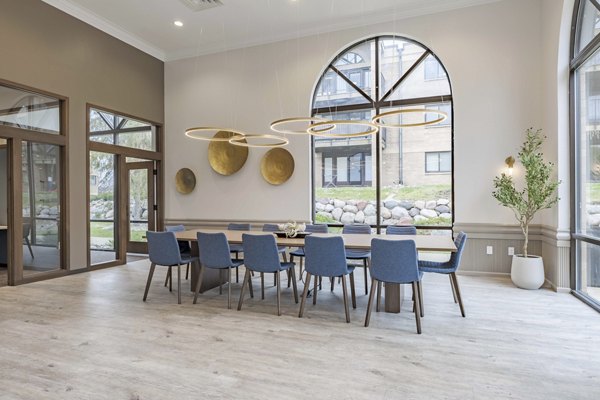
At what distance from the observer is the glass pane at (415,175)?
5766mm

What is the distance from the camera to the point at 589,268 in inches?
159

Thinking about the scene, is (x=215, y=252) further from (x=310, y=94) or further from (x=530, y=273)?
(x=530, y=273)

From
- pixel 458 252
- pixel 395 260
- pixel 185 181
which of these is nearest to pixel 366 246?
pixel 395 260

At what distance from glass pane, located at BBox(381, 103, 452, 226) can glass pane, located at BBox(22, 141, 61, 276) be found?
515 centimetres

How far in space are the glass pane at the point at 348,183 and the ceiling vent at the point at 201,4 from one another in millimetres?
2475

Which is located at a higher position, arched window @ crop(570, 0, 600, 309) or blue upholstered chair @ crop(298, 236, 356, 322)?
arched window @ crop(570, 0, 600, 309)

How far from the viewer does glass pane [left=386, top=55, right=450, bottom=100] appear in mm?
5727

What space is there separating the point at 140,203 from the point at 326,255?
517 cm

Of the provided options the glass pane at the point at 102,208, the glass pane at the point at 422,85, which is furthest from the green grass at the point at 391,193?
the glass pane at the point at 102,208

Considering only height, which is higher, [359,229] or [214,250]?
[359,229]

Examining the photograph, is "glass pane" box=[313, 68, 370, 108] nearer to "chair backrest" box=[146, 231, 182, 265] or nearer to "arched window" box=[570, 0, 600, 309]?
"arched window" box=[570, 0, 600, 309]

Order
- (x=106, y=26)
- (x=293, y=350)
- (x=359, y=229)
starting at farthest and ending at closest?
1. (x=106, y=26)
2. (x=359, y=229)
3. (x=293, y=350)

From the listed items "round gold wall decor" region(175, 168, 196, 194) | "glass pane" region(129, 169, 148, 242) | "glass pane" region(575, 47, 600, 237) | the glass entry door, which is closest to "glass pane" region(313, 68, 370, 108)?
"round gold wall decor" region(175, 168, 196, 194)

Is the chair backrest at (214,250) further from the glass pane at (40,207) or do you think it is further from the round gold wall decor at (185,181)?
the round gold wall decor at (185,181)
